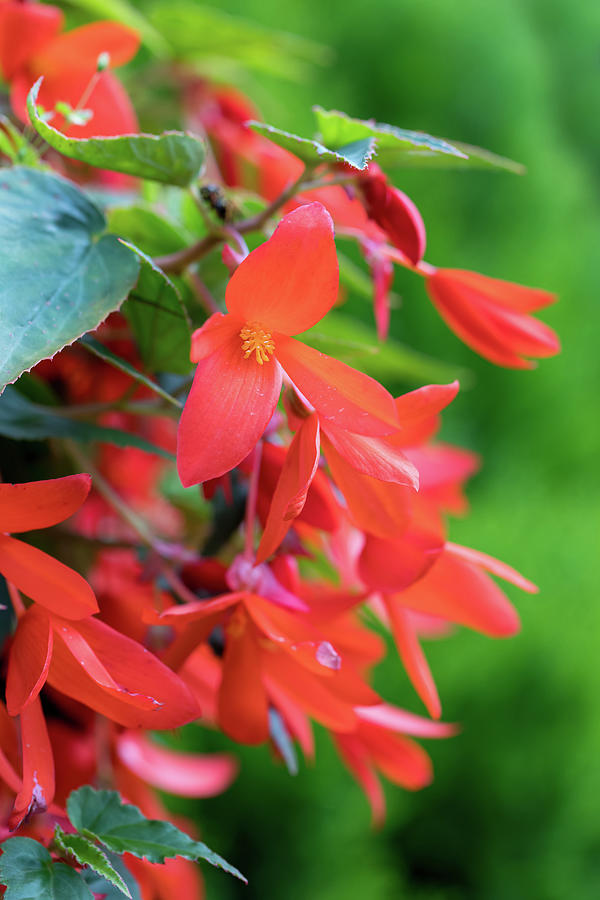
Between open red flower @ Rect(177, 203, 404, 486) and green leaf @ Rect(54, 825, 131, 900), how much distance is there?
11 cm

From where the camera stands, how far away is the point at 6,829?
0.24 m

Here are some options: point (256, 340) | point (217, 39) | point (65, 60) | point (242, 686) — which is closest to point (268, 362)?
point (256, 340)

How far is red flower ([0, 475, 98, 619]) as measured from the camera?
0.22 m

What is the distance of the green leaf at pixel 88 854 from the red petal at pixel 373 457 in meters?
0.12

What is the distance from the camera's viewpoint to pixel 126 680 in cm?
23

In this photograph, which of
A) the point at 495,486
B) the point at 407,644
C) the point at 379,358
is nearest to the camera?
the point at 407,644

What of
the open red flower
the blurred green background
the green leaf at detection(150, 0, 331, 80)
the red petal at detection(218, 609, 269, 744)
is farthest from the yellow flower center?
the blurred green background

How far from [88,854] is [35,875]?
1 centimetres

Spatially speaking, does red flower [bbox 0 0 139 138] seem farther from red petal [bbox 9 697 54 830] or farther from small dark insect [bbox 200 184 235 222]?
red petal [bbox 9 697 54 830]

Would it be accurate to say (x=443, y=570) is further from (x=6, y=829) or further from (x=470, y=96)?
(x=470, y=96)

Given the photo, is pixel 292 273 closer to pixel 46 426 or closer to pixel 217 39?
pixel 46 426

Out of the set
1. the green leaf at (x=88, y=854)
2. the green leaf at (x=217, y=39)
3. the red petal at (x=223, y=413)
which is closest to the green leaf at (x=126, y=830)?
the green leaf at (x=88, y=854)

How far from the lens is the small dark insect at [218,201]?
0.29m

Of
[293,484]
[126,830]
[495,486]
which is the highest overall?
[293,484]
